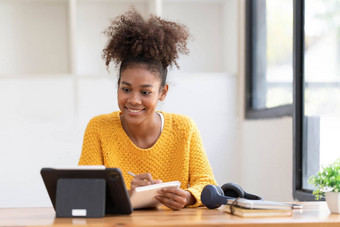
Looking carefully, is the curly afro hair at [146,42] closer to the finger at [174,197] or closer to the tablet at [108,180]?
the finger at [174,197]

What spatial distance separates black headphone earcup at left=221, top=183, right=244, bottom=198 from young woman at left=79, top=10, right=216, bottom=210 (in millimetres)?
189

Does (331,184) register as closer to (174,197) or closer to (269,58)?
(174,197)

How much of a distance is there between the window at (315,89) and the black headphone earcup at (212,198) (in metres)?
1.10

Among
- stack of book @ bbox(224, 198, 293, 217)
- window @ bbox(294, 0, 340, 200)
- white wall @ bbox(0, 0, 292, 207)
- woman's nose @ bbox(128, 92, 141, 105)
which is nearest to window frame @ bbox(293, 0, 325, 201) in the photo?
window @ bbox(294, 0, 340, 200)

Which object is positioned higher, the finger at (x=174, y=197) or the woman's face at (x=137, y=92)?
the woman's face at (x=137, y=92)

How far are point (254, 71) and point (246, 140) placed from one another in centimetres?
46

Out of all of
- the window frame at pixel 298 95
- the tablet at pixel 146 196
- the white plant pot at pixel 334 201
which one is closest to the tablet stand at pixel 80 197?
the tablet at pixel 146 196

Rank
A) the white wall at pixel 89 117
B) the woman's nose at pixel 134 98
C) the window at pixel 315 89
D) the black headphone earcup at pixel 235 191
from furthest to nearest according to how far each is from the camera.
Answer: the white wall at pixel 89 117 < the window at pixel 315 89 < the woman's nose at pixel 134 98 < the black headphone earcup at pixel 235 191

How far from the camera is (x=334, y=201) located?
1.65 m

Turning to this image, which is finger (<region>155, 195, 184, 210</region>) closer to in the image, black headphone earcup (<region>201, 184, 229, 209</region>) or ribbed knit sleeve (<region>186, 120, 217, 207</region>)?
black headphone earcup (<region>201, 184, 229, 209</region>)

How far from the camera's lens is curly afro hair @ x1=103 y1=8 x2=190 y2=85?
215 centimetres

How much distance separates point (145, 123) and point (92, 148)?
0.77ft

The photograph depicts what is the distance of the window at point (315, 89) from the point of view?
2.66 metres

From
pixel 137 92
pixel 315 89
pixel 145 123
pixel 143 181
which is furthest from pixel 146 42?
pixel 315 89
